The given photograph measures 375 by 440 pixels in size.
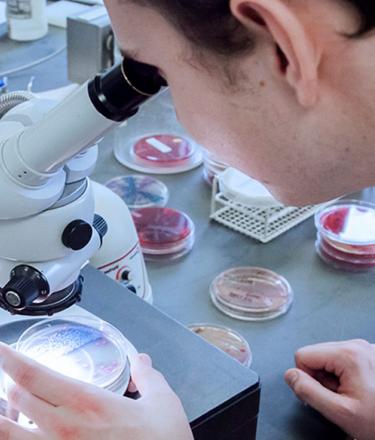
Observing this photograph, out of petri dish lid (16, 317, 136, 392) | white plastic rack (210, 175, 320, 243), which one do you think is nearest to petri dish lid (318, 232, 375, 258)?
white plastic rack (210, 175, 320, 243)

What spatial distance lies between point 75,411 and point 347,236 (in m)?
0.76

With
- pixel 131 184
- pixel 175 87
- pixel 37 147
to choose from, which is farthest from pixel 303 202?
pixel 131 184

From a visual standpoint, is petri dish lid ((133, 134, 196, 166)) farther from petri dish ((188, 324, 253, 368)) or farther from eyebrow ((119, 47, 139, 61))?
eyebrow ((119, 47, 139, 61))

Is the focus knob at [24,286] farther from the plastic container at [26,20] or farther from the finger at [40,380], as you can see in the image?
the plastic container at [26,20]

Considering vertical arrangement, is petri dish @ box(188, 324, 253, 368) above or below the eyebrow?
below

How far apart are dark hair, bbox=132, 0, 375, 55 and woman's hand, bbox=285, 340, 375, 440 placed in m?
0.60

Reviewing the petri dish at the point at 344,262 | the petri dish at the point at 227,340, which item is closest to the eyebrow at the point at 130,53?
the petri dish at the point at 227,340

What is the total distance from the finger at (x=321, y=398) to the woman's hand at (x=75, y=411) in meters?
0.27

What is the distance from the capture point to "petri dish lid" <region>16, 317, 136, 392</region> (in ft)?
3.26

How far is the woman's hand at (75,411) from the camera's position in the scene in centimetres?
92

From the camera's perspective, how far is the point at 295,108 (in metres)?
0.76

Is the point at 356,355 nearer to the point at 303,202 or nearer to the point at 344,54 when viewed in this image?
the point at 303,202

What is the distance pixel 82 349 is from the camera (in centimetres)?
103

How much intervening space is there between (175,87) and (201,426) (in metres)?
0.43
